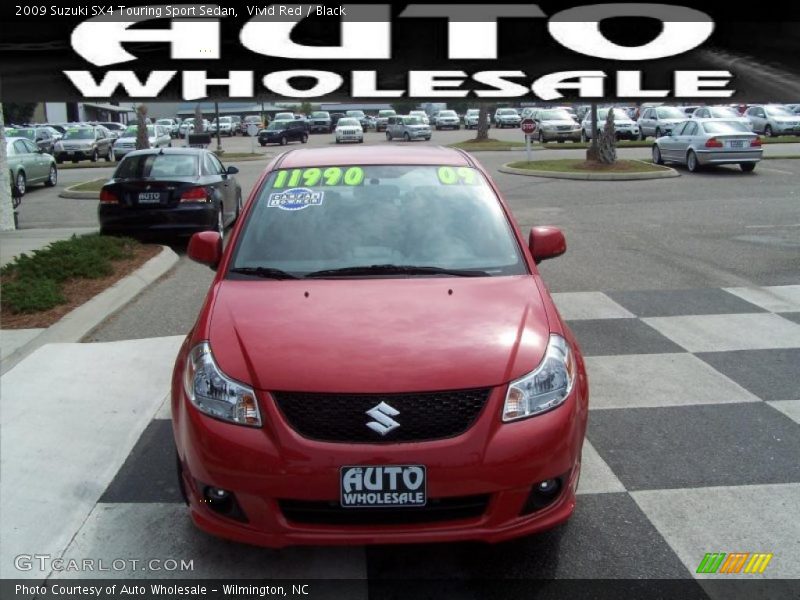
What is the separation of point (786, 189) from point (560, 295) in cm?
1122

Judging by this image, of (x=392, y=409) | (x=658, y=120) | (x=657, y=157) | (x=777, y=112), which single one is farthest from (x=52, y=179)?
(x=777, y=112)

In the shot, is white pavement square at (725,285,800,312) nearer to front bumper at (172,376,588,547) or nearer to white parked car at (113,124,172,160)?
front bumper at (172,376,588,547)

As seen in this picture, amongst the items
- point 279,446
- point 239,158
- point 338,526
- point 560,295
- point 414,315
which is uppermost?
point 414,315

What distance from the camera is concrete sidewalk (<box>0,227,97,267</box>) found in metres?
10.3

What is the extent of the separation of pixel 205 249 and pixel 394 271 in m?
1.22

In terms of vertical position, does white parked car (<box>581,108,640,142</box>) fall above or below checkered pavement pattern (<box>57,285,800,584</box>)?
below

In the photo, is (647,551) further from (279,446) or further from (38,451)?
(38,451)

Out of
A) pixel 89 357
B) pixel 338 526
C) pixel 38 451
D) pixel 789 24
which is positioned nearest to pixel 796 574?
pixel 338 526

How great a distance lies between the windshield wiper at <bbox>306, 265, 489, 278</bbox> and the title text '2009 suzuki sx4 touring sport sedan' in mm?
92

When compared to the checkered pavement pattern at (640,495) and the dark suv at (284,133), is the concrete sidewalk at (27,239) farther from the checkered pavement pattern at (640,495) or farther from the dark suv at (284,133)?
the dark suv at (284,133)

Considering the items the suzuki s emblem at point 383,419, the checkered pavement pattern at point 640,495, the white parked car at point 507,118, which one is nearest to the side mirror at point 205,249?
the checkered pavement pattern at point 640,495

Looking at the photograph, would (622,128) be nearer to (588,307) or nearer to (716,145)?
(716,145)

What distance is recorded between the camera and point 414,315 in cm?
360

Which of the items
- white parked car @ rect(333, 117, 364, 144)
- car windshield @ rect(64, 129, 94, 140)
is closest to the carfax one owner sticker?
car windshield @ rect(64, 129, 94, 140)
